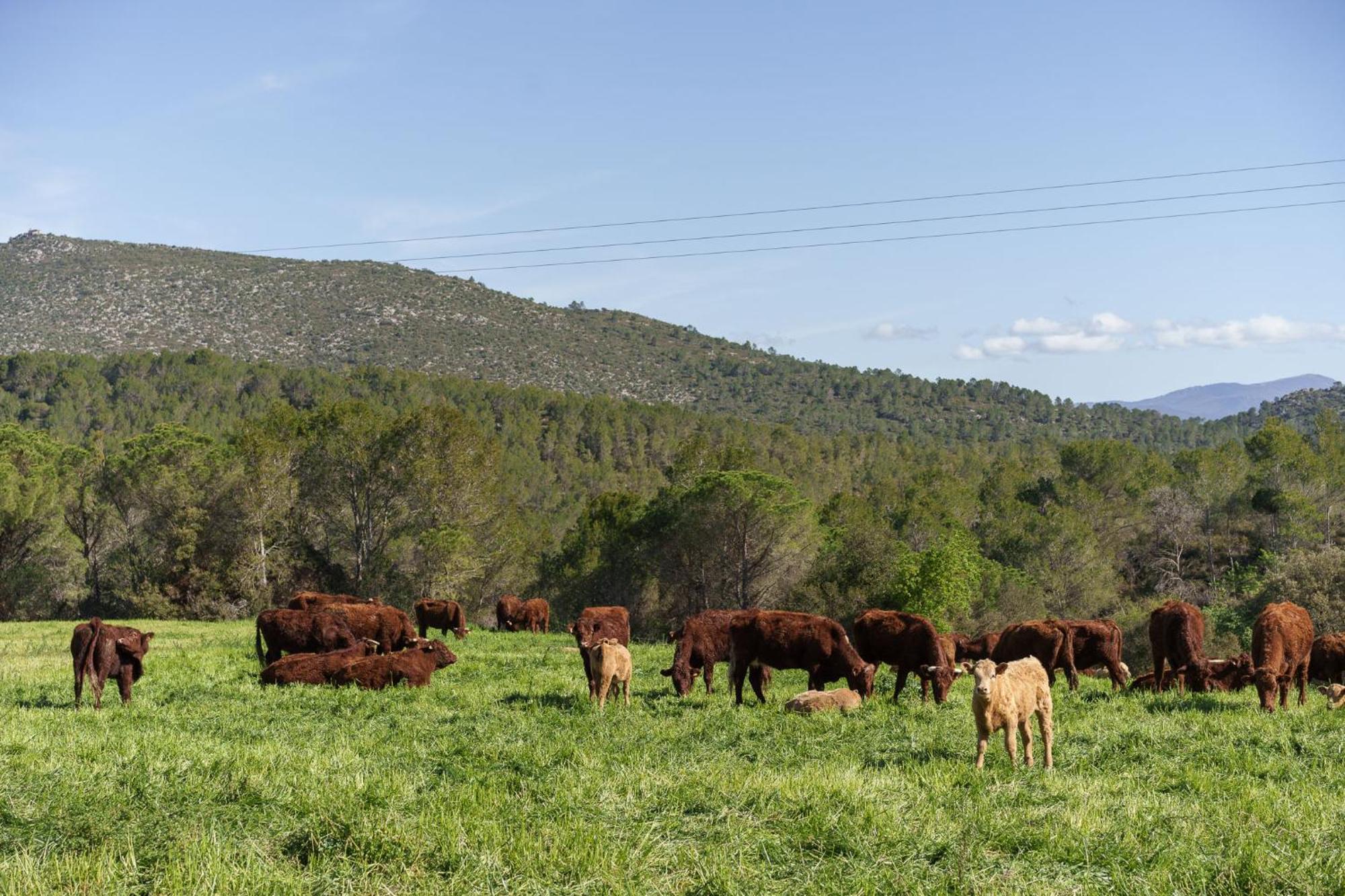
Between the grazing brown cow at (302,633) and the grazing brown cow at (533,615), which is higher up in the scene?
the grazing brown cow at (302,633)

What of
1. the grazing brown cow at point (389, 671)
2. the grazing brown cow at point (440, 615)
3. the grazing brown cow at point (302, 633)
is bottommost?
the grazing brown cow at point (440, 615)

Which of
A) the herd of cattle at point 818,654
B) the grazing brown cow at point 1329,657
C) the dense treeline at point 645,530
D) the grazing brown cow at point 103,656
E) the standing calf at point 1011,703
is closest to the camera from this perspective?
the standing calf at point 1011,703

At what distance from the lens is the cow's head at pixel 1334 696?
15.9 metres

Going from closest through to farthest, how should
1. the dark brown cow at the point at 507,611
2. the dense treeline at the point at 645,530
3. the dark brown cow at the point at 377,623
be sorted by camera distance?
the dark brown cow at the point at 377,623 < the dark brown cow at the point at 507,611 < the dense treeline at the point at 645,530

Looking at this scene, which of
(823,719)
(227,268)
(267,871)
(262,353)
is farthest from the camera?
(227,268)

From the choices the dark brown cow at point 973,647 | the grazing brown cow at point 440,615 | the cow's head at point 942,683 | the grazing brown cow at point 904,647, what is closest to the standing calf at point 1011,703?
the cow's head at point 942,683

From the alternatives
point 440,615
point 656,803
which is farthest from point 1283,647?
point 440,615

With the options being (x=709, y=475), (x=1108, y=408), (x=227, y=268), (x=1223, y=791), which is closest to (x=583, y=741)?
(x=1223, y=791)

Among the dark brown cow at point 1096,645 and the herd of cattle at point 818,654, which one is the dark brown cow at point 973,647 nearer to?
the herd of cattle at point 818,654

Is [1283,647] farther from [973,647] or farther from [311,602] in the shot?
[311,602]

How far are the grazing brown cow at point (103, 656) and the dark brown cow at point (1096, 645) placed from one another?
1654cm

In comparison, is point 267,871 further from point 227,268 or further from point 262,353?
point 227,268

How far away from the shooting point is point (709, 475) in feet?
171

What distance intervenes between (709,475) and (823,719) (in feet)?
125
